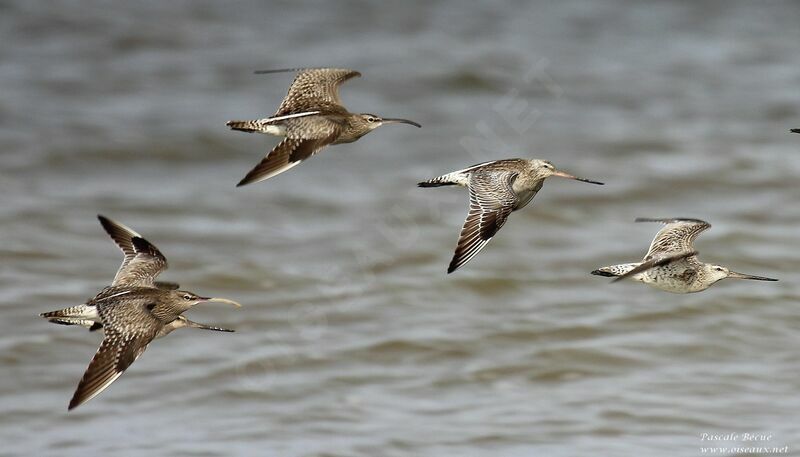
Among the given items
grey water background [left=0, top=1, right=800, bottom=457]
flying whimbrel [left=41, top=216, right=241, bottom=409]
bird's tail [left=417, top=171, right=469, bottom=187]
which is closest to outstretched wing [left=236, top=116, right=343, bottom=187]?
bird's tail [left=417, top=171, right=469, bottom=187]

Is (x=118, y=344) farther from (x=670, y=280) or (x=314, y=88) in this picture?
(x=670, y=280)

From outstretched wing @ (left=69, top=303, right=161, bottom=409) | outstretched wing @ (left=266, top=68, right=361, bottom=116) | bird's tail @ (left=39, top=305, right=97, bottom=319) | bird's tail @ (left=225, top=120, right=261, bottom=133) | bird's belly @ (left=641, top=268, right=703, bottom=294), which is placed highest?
outstretched wing @ (left=266, top=68, right=361, bottom=116)

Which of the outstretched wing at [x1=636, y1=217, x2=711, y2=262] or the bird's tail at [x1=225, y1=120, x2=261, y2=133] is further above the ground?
the bird's tail at [x1=225, y1=120, x2=261, y2=133]

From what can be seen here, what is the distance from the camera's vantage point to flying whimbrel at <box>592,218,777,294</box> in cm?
766

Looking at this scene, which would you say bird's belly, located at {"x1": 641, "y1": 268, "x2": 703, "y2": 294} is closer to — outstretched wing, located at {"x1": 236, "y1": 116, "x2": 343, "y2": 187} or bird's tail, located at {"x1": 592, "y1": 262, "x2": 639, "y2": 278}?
bird's tail, located at {"x1": 592, "y1": 262, "x2": 639, "y2": 278}

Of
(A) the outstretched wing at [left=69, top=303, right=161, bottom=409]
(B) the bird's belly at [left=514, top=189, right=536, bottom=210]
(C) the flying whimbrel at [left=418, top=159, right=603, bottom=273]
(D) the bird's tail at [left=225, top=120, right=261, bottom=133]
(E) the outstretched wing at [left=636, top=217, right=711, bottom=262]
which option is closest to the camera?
(A) the outstretched wing at [left=69, top=303, right=161, bottom=409]

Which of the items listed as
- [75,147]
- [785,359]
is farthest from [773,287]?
[75,147]

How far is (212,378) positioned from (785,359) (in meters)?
4.97

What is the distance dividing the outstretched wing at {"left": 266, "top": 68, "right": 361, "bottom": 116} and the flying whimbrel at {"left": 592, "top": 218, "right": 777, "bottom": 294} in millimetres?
2117

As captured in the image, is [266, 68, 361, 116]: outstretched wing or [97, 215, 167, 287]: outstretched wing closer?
[97, 215, 167, 287]: outstretched wing

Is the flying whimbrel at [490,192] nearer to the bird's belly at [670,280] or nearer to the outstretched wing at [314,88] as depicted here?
the bird's belly at [670,280]

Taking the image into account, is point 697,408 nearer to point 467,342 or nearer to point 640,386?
point 640,386

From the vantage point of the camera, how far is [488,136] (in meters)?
17.6

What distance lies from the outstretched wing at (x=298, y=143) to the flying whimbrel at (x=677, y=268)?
1.73 metres
